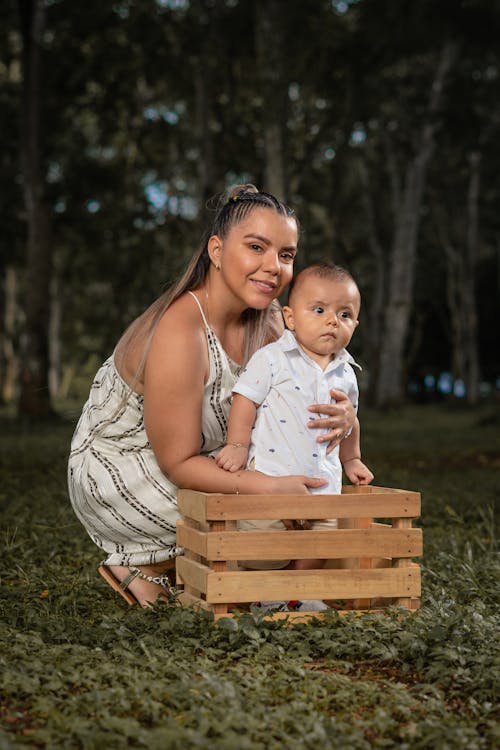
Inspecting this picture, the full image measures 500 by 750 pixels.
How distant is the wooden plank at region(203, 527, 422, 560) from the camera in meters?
4.51

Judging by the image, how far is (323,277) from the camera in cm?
497

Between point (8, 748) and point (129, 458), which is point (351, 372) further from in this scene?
point (8, 748)

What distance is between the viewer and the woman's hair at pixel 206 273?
5.20 m

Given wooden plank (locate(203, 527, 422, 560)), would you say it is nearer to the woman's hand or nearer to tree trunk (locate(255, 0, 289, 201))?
the woman's hand

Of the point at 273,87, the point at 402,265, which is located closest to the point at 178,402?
the point at 273,87

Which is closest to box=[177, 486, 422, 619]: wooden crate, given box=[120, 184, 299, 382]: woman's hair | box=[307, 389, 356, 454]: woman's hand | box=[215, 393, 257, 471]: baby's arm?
box=[215, 393, 257, 471]: baby's arm

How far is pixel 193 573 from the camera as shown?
4723mm

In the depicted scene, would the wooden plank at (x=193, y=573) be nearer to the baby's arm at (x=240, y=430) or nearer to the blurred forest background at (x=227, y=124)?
the baby's arm at (x=240, y=430)

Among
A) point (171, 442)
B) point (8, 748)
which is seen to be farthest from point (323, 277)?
point (8, 748)

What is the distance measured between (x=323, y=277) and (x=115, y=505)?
1494 millimetres

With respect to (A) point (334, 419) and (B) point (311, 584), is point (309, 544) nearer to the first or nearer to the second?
(B) point (311, 584)

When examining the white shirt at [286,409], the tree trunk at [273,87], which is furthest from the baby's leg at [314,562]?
the tree trunk at [273,87]

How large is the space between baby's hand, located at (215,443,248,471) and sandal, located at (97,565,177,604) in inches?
26.7

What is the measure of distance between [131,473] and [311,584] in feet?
3.70
